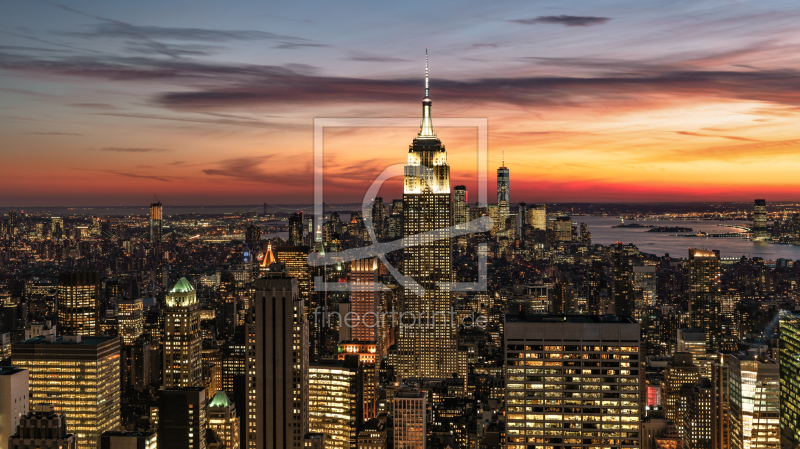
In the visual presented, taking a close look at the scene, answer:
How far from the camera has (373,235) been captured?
72125 millimetres

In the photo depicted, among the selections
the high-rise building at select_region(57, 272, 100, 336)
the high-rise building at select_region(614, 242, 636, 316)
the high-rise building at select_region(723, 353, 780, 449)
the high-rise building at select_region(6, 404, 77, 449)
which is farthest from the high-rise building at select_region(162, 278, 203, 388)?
the high-rise building at select_region(614, 242, 636, 316)

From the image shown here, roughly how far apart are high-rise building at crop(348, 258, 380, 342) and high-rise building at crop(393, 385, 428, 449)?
796 inches

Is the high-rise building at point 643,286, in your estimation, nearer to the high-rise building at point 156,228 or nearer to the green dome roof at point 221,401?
the high-rise building at point 156,228

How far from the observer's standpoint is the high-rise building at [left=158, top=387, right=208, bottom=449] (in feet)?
122

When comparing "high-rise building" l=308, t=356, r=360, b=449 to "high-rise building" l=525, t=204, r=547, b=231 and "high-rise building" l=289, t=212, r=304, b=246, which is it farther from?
"high-rise building" l=525, t=204, r=547, b=231

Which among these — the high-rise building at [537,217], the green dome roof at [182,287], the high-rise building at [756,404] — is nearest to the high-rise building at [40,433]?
the green dome roof at [182,287]

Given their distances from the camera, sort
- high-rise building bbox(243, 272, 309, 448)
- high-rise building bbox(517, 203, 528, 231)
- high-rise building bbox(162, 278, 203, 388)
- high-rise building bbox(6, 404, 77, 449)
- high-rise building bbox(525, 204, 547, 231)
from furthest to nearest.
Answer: high-rise building bbox(517, 203, 528, 231)
high-rise building bbox(525, 204, 547, 231)
high-rise building bbox(162, 278, 203, 388)
high-rise building bbox(243, 272, 309, 448)
high-rise building bbox(6, 404, 77, 449)

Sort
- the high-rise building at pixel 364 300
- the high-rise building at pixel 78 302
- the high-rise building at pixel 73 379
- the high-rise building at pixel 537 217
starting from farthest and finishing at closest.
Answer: the high-rise building at pixel 537 217 → the high-rise building at pixel 364 300 → the high-rise building at pixel 78 302 → the high-rise building at pixel 73 379

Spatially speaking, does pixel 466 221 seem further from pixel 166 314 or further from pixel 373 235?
pixel 166 314

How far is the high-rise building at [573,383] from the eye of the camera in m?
26.4

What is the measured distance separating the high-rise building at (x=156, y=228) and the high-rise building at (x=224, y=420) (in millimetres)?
18754

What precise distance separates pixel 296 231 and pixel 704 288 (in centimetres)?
3283

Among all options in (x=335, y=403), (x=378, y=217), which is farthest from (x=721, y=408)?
(x=378, y=217)

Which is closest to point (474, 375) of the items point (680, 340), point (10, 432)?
point (680, 340)
